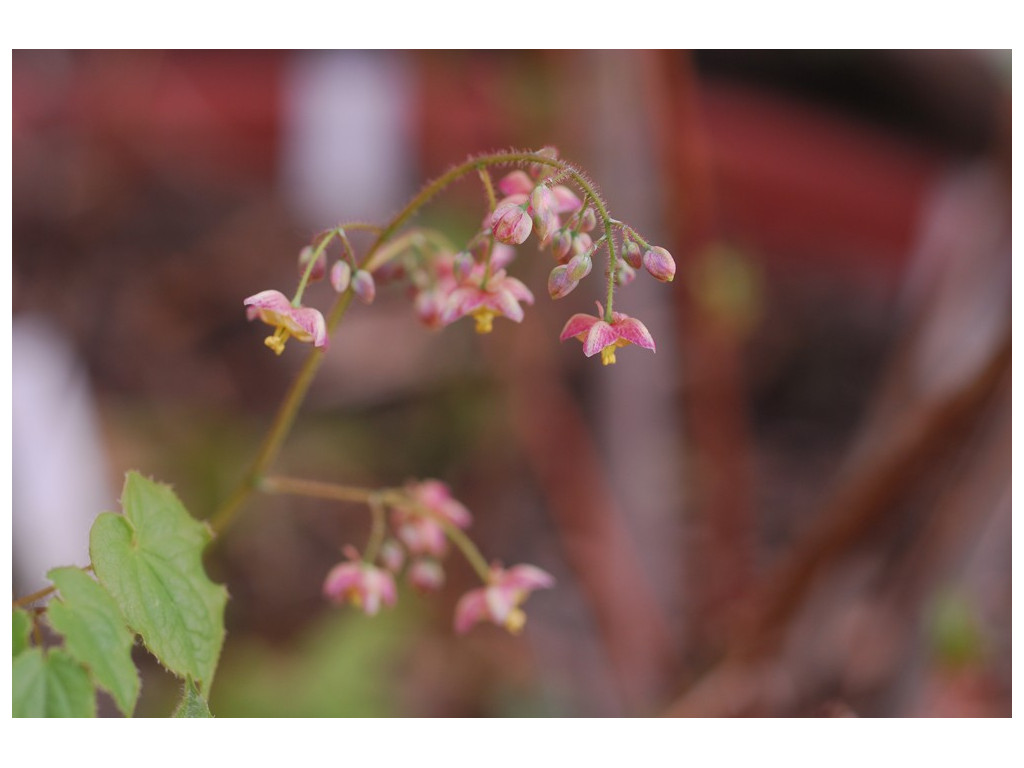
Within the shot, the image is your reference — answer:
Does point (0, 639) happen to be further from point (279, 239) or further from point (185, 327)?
point (279, 239)

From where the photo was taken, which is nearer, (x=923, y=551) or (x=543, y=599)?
(x=923, y=551)

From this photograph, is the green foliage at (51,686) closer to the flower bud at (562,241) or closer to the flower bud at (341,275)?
the flower bud at (341,275)

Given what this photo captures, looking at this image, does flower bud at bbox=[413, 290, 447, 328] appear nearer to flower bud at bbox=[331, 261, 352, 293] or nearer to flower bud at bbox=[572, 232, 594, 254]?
flower bud at bbox=[331, 261, 352, 293]

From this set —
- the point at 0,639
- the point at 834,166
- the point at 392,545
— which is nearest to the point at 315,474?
the point at 392,545

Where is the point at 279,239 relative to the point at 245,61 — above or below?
below

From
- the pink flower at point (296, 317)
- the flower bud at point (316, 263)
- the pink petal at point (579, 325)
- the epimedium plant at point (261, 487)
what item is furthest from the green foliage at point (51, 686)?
the pink petal at point (579, 325)

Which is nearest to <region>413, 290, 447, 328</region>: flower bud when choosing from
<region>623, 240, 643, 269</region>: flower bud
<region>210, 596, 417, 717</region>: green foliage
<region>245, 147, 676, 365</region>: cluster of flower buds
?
<region>245, 147, 676, 365</region>: cluster of flower buds

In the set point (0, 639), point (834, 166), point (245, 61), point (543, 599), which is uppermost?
point (245, 61)
